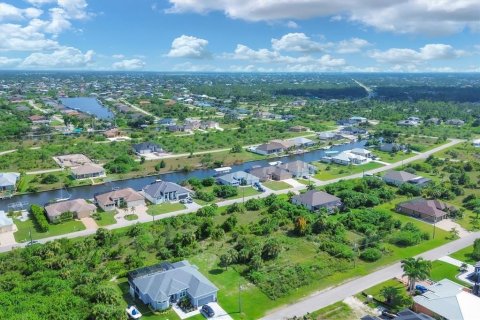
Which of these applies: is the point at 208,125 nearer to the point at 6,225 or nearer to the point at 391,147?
the point at 391,147

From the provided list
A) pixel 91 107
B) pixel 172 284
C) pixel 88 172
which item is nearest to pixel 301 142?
pixel 88 172

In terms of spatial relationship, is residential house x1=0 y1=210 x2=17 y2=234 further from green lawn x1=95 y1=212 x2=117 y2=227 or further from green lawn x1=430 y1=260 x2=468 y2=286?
green lawn x1=430 y1=260 x2=468 y2=286

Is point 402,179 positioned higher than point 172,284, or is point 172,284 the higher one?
point 402,179

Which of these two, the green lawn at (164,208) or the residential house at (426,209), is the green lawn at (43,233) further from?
the residential house at (426,209)

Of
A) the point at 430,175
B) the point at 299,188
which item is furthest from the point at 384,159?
the point at 299,188

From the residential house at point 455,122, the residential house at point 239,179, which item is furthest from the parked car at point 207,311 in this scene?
the residential house at point 455,122

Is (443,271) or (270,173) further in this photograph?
(270,173)
